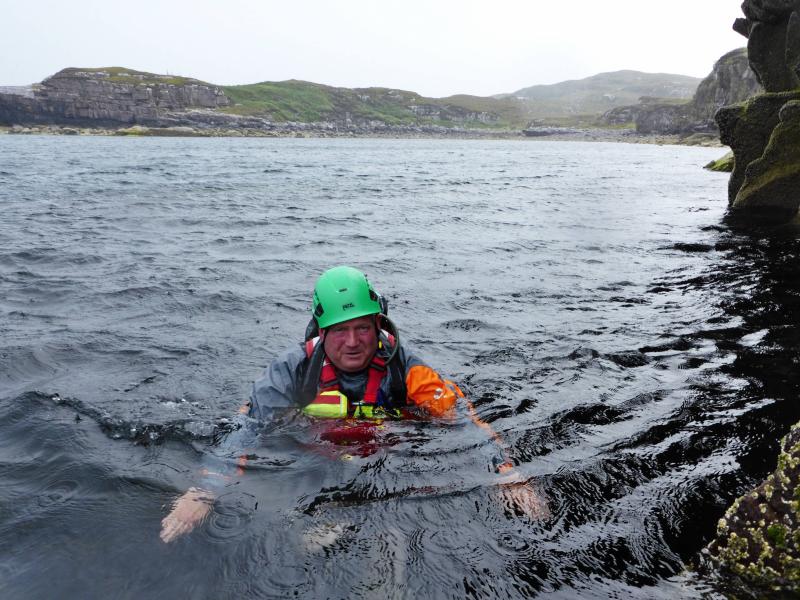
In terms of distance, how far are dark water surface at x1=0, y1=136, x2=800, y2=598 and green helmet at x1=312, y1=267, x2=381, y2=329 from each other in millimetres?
1224

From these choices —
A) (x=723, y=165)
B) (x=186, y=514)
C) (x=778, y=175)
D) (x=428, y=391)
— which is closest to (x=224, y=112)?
(x=723, y=165)

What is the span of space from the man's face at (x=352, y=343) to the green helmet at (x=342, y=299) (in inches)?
4.2

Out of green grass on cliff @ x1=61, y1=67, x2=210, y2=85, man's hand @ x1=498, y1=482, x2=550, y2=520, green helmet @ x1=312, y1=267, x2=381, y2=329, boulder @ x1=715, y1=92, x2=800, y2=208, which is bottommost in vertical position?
man's hand @ x1=498, y1=482, x2=550, y2=520

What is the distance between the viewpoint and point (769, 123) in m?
18.9

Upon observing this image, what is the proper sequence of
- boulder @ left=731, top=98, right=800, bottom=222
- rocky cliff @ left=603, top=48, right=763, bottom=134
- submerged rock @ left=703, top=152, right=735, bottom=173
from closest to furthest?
boulder @ left=731, top=98, right=800, bottom=222 < submerged rock @ left=703, top=152, right=735, bottom=173 < rocky cliff @ left=603, top=48, right=763, bottom=134

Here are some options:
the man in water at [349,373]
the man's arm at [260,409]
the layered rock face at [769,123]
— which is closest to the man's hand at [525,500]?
the man in water at [349,373]

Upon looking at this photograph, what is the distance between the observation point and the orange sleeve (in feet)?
18.7

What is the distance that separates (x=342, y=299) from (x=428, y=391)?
4.23 ft

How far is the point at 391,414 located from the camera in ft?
18.9

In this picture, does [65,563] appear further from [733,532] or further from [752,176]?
[752,176]

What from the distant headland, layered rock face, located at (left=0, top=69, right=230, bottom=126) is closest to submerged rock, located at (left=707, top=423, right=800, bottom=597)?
the distant headland

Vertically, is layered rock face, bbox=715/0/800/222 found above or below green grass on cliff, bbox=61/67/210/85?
below

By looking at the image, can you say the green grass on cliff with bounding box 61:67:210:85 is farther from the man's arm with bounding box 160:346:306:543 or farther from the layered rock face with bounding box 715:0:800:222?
the man's arm with bounding box 160:346:306:543

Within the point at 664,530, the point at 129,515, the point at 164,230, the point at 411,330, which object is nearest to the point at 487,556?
the point at 664,530
